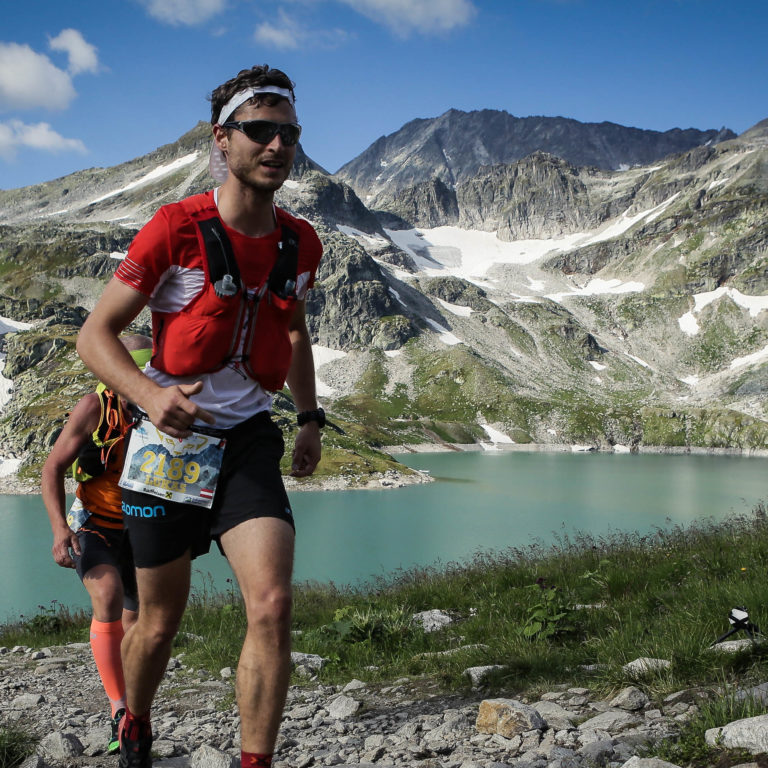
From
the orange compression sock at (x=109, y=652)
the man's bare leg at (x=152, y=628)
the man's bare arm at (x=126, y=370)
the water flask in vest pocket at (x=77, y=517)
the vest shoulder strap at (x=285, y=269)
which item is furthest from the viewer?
the water flask in vest pocket at (x=77, y=517)

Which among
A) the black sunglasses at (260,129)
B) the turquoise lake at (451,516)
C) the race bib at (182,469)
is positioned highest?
the black sunglasses at (260,129)

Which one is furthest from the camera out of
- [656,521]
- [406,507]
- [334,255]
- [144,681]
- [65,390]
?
[334,255]

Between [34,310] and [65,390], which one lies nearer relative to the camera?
[65,390]

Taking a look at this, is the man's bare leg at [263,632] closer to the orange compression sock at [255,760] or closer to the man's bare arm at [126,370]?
the orange compression sock at [255,760]

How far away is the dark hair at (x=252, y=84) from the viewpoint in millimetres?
3639

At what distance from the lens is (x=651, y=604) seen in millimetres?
6730

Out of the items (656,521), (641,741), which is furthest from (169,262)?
(656,521)

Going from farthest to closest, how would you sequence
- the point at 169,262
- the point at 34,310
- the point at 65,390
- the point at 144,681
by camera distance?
1. the point at 34,310
2. the point at 65,390
3. the point at 144,681
4. the point at 169,262

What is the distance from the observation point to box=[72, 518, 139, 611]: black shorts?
4895mm

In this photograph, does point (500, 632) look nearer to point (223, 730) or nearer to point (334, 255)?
point (223, 730)

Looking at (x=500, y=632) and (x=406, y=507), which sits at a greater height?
(x=500, y=632)

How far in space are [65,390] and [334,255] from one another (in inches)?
4551

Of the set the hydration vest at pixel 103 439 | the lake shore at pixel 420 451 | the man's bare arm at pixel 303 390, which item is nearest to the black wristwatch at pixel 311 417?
the man's bare arm at pixel 303 390

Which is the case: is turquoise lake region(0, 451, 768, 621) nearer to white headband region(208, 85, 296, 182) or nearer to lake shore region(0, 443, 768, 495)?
lake shore region(0, 443, 768, 495)
